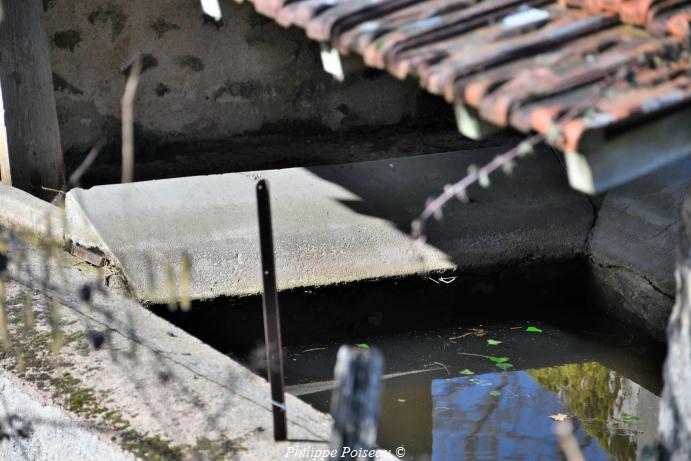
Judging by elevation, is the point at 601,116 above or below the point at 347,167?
below

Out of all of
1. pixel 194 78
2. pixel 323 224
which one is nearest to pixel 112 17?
pixel 194 78

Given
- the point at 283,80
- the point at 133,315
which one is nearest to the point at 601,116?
the point at 133,315

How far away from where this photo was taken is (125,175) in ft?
20.1

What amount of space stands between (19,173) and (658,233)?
3.28m

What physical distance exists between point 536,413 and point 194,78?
3.13 metres

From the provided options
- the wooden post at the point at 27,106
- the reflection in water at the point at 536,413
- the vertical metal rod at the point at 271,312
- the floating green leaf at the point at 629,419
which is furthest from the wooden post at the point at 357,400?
the wooden post at the point at 27,106

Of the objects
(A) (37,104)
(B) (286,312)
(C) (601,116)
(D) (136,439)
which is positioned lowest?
(D) (136,439)

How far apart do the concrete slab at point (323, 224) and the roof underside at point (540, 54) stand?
2303 mm

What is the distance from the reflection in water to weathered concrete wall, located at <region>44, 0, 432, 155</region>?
2605 millimetres

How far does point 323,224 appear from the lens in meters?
5.54

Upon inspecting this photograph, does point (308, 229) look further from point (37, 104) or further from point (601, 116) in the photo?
point (601, 116)

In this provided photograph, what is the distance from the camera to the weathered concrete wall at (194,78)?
6.55 m

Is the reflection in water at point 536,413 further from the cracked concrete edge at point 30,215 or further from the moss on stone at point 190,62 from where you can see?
the moss on stone at point 190,62

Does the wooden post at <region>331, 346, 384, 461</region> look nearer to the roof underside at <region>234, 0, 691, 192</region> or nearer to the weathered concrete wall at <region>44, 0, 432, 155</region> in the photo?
the roof underside at <region>234, 0, 691, 192</region>
